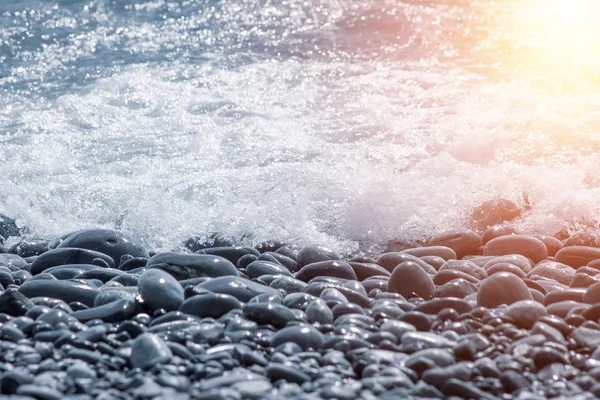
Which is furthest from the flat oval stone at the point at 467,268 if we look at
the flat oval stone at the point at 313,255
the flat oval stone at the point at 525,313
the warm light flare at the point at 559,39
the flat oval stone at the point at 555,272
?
the warm light flare at the point at 559,39

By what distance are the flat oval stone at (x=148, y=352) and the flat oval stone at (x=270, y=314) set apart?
1.21 ft

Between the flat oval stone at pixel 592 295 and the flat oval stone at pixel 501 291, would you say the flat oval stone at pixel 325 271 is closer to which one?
the flat oval stone at pixel 501 291

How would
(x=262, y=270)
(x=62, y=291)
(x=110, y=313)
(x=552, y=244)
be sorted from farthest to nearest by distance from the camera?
(x=552, y=244) < (x=262, y=270) < (x=62, y=291) < (x=110, y=313)

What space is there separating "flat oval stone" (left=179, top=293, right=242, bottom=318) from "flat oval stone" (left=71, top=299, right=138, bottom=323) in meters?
0.18

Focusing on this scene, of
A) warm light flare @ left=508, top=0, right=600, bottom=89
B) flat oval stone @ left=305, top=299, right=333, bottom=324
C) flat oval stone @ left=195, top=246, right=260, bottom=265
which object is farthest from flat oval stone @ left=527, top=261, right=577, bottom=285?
warm light flare @ left=508, top=0, right=600, bottom=89

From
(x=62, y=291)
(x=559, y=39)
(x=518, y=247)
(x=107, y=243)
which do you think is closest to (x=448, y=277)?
(x=518, y=247)

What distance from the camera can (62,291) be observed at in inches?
112

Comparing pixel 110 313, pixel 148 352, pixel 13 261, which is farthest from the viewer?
pixel 13 261

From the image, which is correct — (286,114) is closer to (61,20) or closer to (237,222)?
(237,222)

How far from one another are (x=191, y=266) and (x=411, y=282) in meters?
0.91

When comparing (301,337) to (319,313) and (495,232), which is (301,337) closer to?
(319,313)

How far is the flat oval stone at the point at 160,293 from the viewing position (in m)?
2.66

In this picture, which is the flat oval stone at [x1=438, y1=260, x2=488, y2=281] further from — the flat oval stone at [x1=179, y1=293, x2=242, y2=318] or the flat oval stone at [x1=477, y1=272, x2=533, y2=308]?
the flat oval stone at [x1=179, y1=293, x2=242, y2=318]

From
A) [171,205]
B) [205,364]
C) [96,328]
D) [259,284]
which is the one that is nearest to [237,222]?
[171,205]
